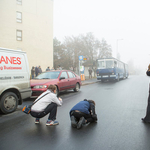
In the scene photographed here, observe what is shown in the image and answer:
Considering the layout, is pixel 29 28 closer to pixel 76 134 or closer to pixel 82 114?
pixel 82 114

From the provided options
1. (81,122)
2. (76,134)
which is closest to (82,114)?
(81,122)

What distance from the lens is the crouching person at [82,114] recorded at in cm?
453

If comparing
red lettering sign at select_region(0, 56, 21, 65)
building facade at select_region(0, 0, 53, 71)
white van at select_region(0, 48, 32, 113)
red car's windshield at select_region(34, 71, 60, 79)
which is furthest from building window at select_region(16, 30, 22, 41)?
red lettering sign at select_region(0, 56, 21, 65)

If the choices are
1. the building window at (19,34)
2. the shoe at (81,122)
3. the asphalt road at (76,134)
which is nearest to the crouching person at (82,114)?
the shoe at (81,122)

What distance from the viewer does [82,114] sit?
15.1 ft

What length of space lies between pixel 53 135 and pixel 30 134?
56 centimetres

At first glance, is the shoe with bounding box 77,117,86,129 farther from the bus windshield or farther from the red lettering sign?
the bus windshield

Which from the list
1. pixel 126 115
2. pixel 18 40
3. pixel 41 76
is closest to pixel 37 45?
pixel 18 40

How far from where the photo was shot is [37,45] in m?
30.0

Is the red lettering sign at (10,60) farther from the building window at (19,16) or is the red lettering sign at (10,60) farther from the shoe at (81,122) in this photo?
the building window at (19,16)

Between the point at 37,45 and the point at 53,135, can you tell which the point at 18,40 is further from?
the point at 53,135

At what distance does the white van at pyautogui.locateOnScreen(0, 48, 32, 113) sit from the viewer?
6.11 metres

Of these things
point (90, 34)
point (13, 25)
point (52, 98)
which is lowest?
point (52, 98)

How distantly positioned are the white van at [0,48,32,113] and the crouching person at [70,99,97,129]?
9.00 ft
